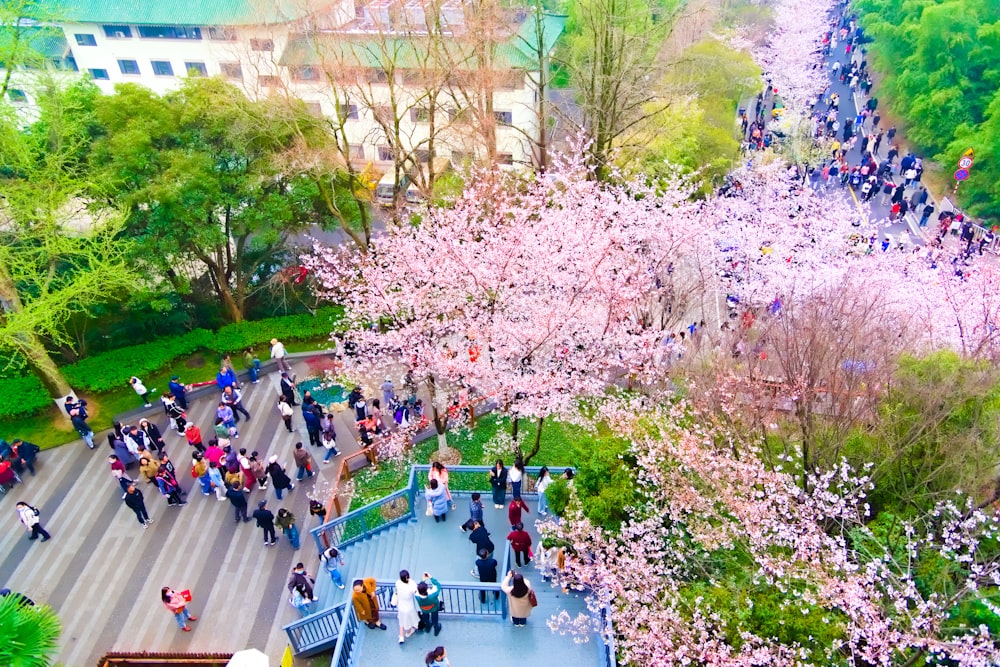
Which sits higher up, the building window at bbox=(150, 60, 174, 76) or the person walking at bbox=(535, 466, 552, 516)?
the building window at bbox=(150, 60, 174, 76)

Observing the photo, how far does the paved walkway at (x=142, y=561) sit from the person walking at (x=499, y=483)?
442 cm

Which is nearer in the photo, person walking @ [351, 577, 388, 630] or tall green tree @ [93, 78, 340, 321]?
person walking @ [351, 577, 388, 630]

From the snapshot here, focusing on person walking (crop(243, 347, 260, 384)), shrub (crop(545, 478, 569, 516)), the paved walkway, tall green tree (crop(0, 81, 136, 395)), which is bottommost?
the paved walkway

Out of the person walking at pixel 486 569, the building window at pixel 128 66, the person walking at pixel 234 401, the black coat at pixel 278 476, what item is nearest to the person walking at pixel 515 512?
the person walking at pixel 486 569

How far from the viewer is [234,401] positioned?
17469 millimetres

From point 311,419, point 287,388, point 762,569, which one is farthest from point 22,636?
point 287,388

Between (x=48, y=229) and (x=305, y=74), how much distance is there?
546 inches

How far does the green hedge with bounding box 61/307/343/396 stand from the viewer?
19047 mm

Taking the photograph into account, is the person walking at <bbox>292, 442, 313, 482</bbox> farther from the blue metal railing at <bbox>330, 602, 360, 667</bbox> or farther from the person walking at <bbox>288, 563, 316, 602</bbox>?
the blue metal railing at <bbox>330, 602, 360, 667</bbox>

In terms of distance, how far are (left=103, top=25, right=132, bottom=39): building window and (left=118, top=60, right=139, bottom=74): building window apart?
1461mm

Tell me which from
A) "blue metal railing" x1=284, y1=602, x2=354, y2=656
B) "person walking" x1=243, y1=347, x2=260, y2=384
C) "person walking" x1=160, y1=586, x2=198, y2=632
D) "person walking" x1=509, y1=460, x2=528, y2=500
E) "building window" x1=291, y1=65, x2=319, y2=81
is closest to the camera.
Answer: "blue metal railing" x1=284, y1=602, x2=354, y2=656

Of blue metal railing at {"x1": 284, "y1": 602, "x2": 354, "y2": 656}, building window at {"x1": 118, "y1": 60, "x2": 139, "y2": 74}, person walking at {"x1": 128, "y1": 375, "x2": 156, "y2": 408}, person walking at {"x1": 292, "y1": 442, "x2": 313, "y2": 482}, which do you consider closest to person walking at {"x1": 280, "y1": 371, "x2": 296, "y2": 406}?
person walking at {"x1": 292, "y1": 442, "x2": 313, "y2": 482}

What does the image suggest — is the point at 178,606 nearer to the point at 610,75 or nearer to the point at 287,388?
the point at 287,388

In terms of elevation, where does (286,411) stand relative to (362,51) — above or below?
below
